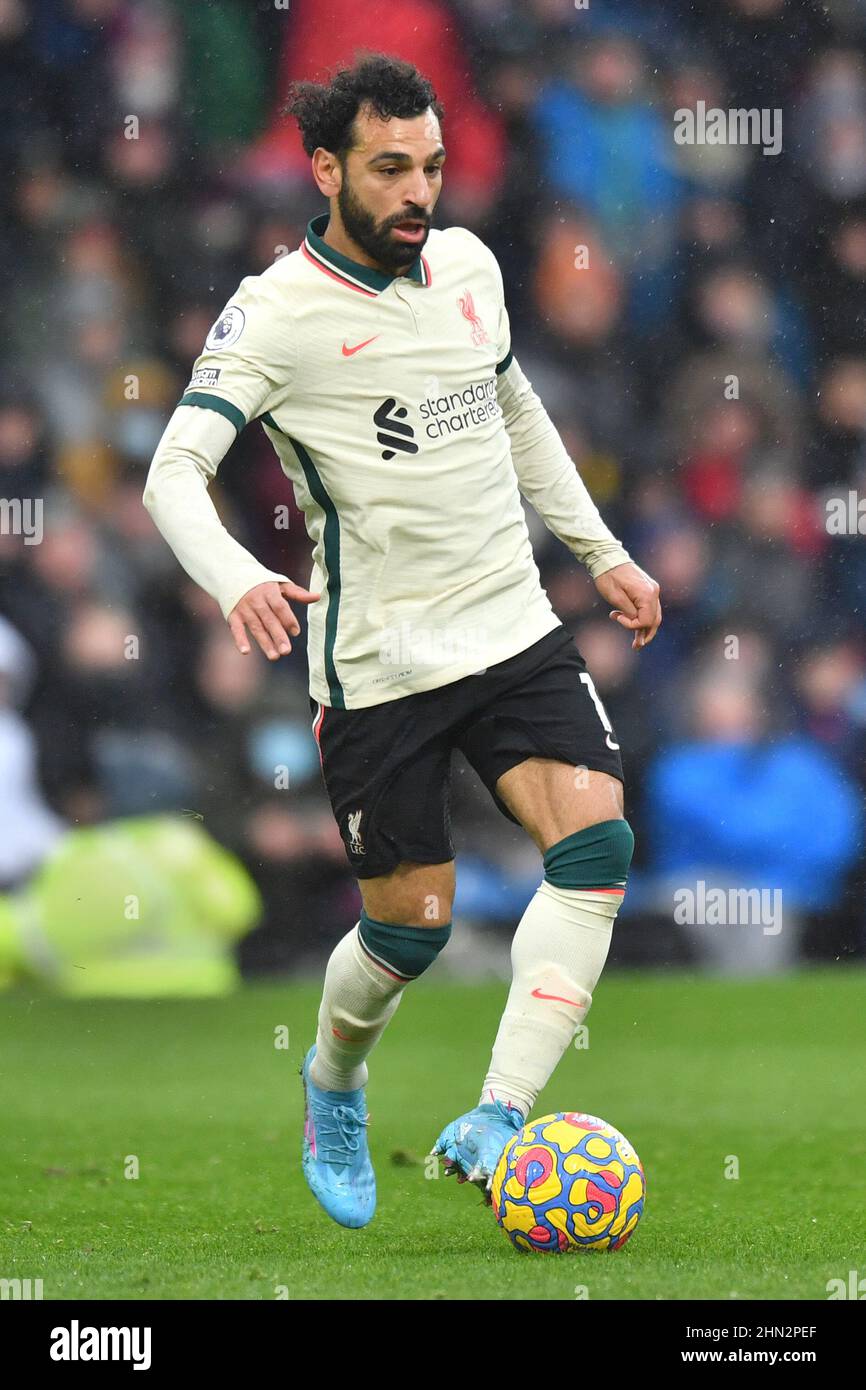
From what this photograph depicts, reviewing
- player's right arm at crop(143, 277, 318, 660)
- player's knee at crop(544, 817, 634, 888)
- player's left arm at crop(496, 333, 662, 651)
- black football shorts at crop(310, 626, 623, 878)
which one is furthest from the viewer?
player's left arm at crop(496, 333, 662, 651)

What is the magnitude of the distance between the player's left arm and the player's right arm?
62cm

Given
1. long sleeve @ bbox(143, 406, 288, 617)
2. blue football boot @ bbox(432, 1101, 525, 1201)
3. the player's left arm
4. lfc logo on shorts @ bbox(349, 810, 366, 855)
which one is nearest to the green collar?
the player's left arm

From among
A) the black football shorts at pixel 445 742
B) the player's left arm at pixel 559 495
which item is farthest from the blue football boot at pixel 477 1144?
the player's left arm at pixel 559 495

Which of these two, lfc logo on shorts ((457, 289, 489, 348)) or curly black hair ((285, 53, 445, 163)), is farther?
lfc logo on shorts ((457, 289, 489, 348))

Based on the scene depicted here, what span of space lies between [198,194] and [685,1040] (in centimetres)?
415

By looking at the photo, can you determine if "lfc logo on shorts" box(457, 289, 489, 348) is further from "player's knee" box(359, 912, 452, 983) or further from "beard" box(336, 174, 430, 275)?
"player's knee" box(359, 912, 452, 983)

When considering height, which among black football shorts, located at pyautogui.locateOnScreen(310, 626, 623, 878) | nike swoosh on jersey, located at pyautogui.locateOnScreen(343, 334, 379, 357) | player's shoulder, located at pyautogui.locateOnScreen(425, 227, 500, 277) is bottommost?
black football shorts, located at pyautogui.locateOnScreen(310, 626, 623, 878)

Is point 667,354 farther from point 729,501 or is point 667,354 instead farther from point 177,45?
point 177,45

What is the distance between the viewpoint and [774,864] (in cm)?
876

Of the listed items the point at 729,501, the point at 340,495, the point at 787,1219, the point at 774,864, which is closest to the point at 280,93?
the point at 729,501

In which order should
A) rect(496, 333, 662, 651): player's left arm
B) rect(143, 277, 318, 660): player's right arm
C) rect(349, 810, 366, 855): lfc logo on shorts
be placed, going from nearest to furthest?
rect(143, 277, 318, 660): player's right arm → rect(349, 810, 366, 855): lfc logo on shorts → rect(496, 333, 662, 651): player's left arm

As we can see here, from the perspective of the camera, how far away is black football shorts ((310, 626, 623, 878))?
4414 millimetres

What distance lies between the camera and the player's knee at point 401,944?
4.54 metres

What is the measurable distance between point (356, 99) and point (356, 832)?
1510 mm
